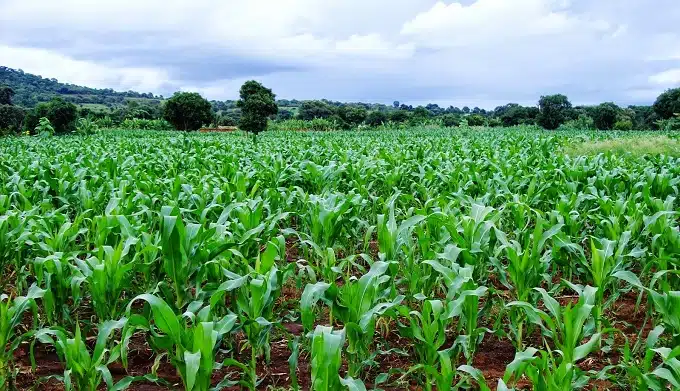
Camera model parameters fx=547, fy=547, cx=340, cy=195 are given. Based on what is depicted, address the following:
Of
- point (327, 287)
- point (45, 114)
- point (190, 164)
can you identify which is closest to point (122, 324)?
point (327, 287)

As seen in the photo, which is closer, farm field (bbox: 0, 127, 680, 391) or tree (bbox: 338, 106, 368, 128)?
farm field (bbox: 0, 127, 680, 391)

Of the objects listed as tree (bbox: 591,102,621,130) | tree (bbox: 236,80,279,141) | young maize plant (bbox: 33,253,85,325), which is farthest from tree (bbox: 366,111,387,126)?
young maize plant (bbox: 33,253,85,325)

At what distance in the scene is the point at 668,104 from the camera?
255 feet

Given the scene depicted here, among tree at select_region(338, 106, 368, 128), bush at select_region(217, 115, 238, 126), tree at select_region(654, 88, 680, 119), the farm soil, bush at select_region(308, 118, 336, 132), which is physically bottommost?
the farm soil

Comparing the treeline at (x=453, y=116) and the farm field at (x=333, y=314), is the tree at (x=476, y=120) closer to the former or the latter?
the treeline at (x=453, y=116)

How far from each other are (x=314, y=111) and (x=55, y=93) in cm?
6512

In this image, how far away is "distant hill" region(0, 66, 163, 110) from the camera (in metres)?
108

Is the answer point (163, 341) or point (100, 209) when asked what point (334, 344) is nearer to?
point (163, 341)

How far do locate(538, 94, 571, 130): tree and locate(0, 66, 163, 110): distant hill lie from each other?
7826cm

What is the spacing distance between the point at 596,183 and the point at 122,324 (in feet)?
20.2

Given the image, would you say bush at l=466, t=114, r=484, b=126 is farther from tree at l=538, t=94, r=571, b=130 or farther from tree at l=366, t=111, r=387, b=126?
tree at l=366, t=111, r=387, b=126

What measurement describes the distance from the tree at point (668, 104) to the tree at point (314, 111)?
4920 centimetres

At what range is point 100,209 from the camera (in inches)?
252

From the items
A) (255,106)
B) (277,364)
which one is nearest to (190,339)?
(277,364)
